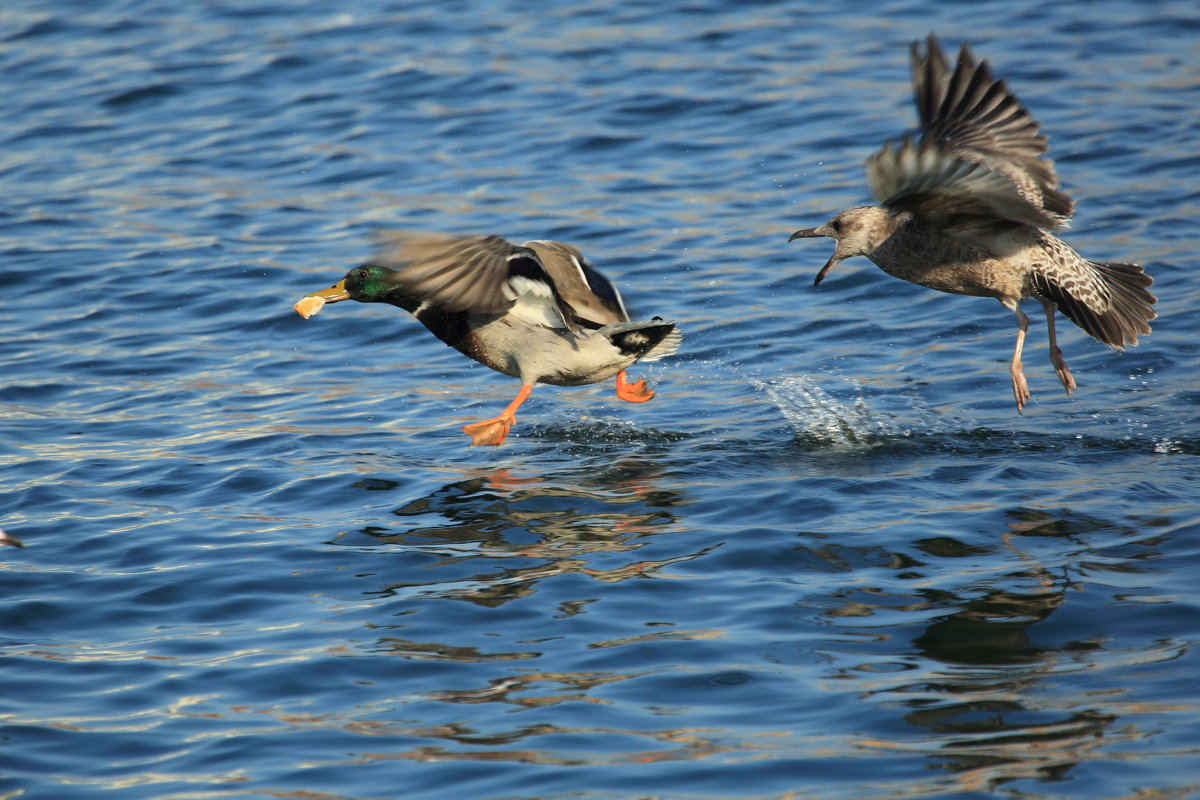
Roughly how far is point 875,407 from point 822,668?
2996mm

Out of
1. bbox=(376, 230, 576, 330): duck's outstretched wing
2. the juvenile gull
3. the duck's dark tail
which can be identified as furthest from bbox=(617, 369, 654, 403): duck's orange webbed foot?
the juvenile gull

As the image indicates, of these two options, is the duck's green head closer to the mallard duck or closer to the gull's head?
the mallard duck

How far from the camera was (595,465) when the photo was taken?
281 inches

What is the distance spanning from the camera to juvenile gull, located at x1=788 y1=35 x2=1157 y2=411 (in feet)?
22.9

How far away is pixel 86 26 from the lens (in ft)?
54.3

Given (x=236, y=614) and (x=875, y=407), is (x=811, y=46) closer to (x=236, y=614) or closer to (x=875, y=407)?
(x=875, y=407)

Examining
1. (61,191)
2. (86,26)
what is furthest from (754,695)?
(86,26)

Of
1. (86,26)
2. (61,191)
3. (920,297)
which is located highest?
(86,26)

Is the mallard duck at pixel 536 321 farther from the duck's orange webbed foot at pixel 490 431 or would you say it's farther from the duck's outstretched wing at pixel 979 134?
the duck's outstretched wing at pixel 979 134

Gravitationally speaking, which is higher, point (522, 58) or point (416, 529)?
point (522, 58)

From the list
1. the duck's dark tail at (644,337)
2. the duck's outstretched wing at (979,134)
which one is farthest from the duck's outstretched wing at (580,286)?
the duck's outstretched wing at (979,134)

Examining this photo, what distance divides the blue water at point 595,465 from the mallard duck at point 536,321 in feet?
1.38

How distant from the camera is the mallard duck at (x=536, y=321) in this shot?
686 cm

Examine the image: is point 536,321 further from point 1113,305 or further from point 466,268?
point 1113,305
